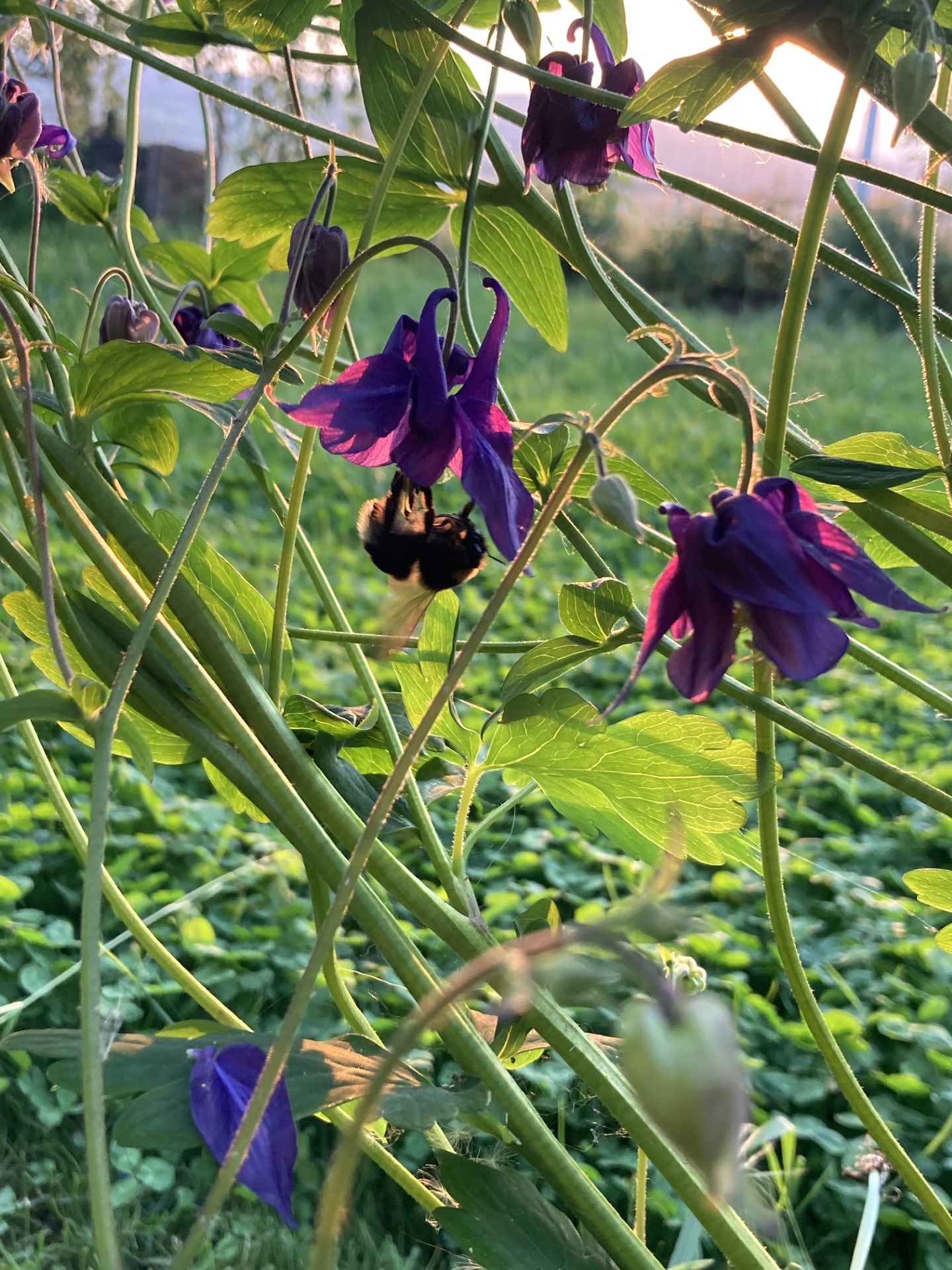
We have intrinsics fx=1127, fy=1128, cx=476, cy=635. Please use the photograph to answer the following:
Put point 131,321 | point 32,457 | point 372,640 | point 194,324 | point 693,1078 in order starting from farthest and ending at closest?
point 194,324 < point 131,321 < point 372,640 < point 32,457 < point 693,1078

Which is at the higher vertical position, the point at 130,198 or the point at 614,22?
the point at 614,22

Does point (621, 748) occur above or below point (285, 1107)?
above

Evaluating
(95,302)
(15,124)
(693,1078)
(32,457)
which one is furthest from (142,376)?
(693,1078)

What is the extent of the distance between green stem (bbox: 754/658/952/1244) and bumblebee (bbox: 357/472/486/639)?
0.17 metres

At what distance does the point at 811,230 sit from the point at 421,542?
0.26 metres

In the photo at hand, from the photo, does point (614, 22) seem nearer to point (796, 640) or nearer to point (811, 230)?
point (811, 230)

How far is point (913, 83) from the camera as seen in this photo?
421 millimetres

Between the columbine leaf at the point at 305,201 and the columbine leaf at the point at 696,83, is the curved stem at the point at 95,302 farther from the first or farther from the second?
the columbine leaf at the point at 696,83

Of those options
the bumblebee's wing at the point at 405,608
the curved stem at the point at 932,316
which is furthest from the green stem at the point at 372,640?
the curved stem at the point at 932,316

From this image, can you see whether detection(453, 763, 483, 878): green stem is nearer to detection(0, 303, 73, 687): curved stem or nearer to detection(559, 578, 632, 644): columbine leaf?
detection(559, 578, 632, 644): columbine leaf

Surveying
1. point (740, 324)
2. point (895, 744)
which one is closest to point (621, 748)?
point (895, 744)

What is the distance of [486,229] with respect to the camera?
0.79 meters

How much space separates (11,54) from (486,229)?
0.43 m

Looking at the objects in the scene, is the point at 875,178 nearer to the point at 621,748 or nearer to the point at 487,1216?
the point at 621,748
